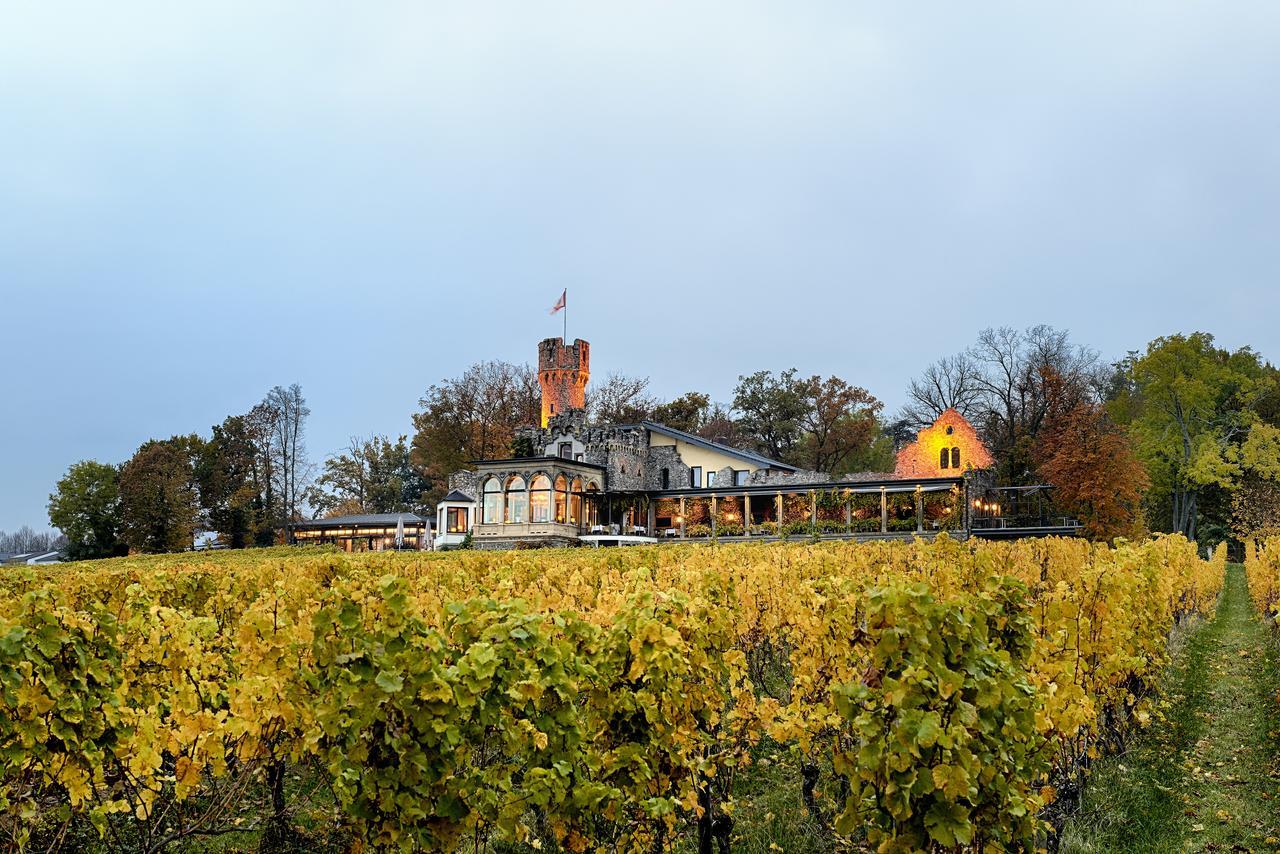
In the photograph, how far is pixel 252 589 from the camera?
11383 millimetres

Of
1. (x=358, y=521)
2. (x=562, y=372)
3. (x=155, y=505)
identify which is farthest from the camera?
(x=562, y=372)

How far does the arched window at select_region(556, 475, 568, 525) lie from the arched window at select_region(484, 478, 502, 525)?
3223 millimetres

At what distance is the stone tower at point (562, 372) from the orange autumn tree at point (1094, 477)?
31248 millimetres

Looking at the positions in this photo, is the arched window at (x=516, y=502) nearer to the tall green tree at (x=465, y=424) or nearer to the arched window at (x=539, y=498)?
the arched window at (x=539, y=498)

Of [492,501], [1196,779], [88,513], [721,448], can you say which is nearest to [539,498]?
[492,501]

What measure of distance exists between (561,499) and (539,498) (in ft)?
4.06

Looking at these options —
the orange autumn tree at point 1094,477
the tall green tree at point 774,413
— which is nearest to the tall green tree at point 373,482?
the tall green tree at point 774,413

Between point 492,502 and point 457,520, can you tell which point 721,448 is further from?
point 457,520

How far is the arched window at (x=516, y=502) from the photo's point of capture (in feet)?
155

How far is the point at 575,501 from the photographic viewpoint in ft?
158

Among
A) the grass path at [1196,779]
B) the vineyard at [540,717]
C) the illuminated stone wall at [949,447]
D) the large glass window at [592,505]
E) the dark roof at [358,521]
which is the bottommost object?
the grass path at [1196,779]

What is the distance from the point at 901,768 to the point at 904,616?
2.29 feet

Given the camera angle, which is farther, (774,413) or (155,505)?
(774,413)

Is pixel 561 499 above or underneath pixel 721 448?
underneath
